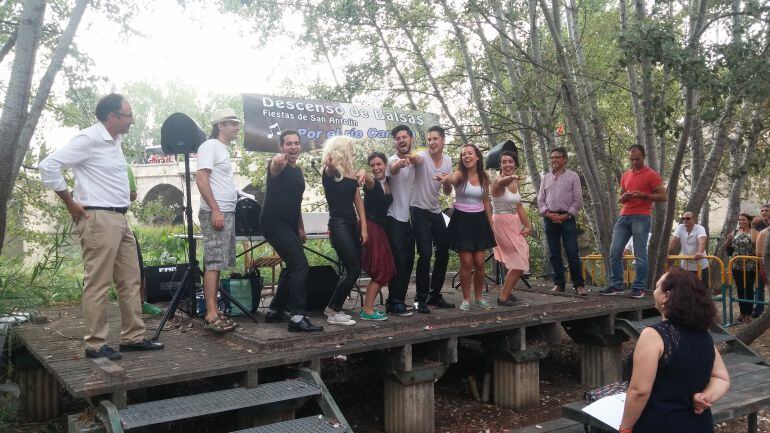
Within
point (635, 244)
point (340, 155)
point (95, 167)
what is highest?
point (340, 155)

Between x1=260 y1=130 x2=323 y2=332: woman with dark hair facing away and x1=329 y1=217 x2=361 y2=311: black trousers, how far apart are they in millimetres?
327

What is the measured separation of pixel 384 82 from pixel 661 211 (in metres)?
5.45

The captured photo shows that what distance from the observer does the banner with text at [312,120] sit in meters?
8.00

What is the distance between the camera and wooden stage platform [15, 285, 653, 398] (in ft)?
12.8

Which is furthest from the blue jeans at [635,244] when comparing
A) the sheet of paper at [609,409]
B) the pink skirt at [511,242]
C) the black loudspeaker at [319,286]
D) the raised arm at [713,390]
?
the raised arm at [713,390]

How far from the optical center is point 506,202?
678cm

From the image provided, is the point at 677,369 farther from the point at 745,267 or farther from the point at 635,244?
the point at 745,267

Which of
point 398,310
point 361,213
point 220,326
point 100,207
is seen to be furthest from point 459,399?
point 100,207

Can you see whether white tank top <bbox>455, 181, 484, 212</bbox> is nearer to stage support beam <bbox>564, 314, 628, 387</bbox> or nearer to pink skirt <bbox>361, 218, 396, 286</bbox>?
pink skirt <bbox>361, 218, 396, 286</bbox>

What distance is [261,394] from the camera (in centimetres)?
408

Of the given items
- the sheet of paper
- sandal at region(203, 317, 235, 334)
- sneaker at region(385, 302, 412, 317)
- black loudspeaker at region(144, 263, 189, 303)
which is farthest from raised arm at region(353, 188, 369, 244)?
black loudspeaker at region(144, 263, 189, 303)

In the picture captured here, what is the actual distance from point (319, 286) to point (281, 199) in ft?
4.15

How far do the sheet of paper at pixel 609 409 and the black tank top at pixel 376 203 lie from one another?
2.58m

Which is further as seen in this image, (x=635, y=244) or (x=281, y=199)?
(x=635, y=244)
